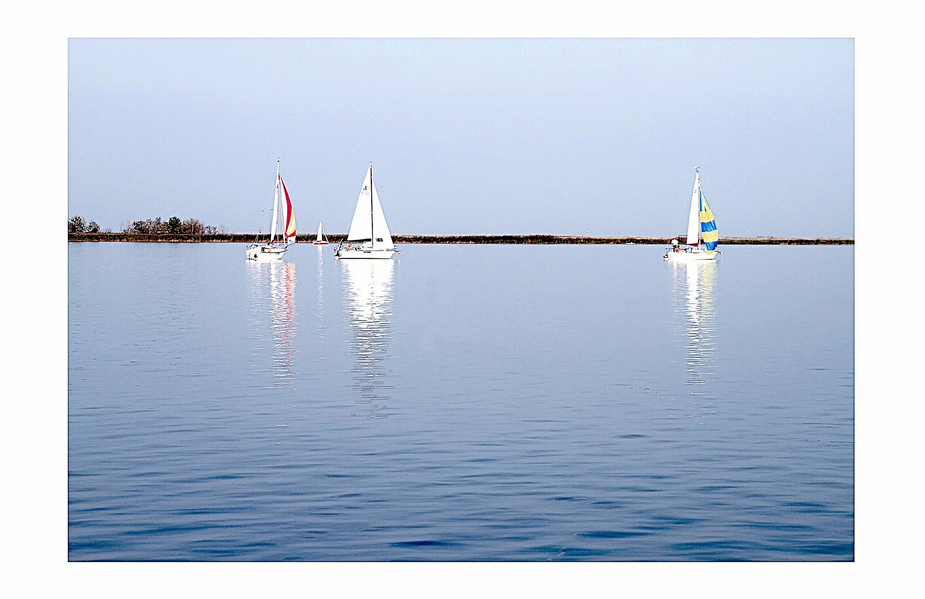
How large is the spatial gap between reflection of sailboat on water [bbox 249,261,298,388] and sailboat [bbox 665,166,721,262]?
76.0 feet

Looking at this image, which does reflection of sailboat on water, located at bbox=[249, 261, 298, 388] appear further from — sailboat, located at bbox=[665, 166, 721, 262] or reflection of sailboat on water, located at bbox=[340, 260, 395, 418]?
sailboat, located at bbox=[665, 166, 721, 262]

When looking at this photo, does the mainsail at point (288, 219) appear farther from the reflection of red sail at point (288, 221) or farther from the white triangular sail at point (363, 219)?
the white triangular sail at point (363, 219)

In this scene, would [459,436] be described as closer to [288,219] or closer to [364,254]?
[364,254]

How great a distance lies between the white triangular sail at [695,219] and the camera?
63.6 m

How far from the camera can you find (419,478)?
1141 cm

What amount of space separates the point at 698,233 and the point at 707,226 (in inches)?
41.3

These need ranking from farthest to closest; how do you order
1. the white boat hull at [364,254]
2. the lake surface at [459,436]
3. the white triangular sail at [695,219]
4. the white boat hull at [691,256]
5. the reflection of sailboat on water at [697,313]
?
the white boat hull at [691,256], the white triangular sail at [695,219], the white boat hull at [364,254], the reflection of sailboat on water at [697,313], the lake surface at [459,436]

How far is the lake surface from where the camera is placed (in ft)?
31.8

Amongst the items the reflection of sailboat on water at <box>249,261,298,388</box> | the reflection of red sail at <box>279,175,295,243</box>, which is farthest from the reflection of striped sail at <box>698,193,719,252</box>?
the reflection of red sail at <box>279,175,295,243</box>

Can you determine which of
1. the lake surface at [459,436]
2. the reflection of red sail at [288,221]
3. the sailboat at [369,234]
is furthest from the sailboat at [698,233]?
the lake surface at [459,436]

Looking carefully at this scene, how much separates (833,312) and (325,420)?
829 inches

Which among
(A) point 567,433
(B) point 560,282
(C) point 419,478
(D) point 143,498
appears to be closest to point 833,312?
(B) point 560,282

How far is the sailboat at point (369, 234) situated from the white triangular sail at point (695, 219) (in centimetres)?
1707
